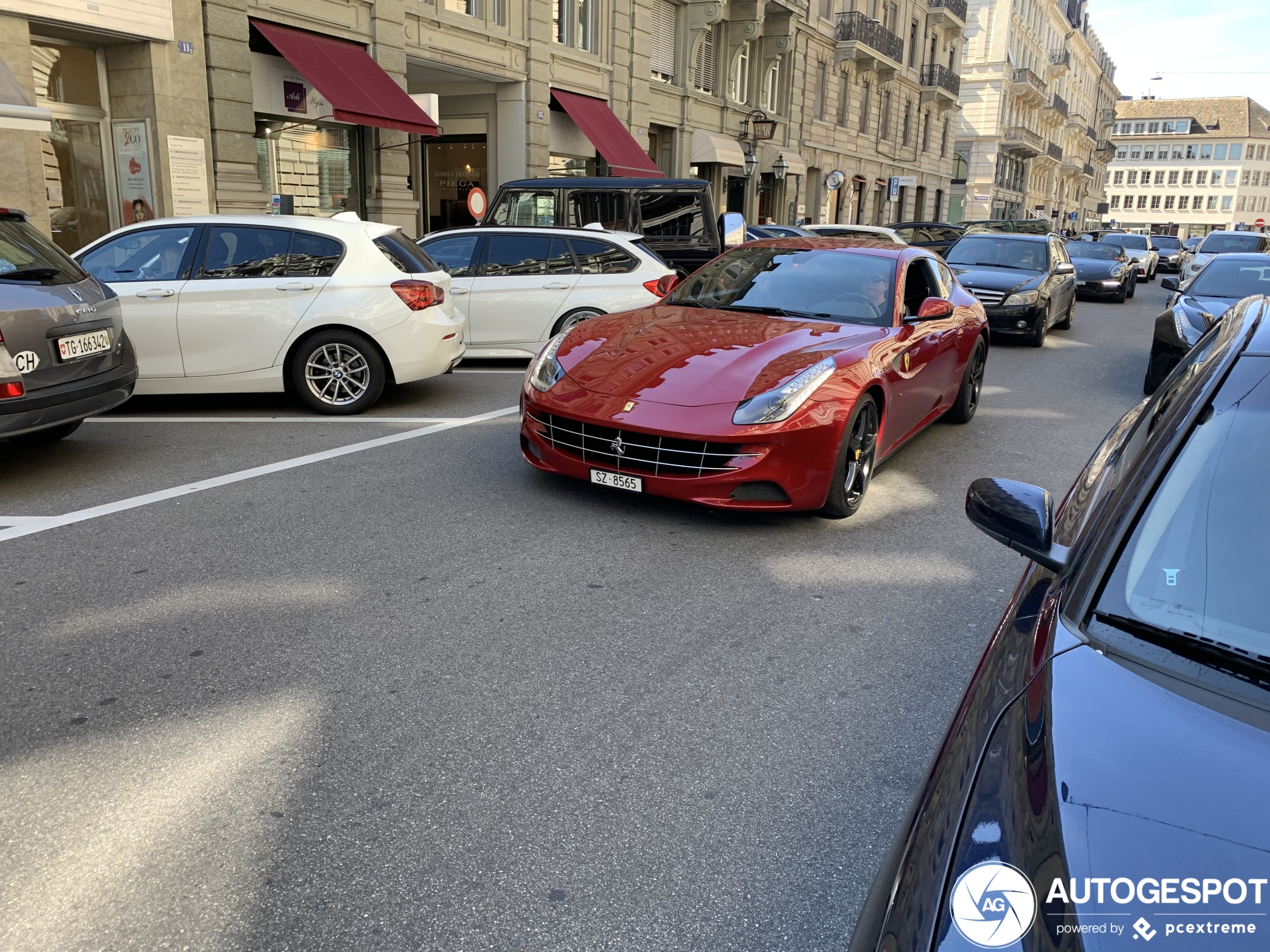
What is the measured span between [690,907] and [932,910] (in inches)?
44.8

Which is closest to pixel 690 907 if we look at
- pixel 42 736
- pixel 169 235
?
pixel 42 736

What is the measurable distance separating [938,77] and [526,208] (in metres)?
40.7

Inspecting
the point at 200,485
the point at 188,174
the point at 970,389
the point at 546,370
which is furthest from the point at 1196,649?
the point at 188,174

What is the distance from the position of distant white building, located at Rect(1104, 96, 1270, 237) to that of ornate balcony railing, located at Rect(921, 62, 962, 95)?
85.7 meters

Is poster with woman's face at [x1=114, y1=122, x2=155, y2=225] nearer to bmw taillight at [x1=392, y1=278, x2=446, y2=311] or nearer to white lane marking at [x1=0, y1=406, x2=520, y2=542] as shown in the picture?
bmw taillight at [x1=392, y1=278, x2=446, y2=311]

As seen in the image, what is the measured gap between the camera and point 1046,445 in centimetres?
782

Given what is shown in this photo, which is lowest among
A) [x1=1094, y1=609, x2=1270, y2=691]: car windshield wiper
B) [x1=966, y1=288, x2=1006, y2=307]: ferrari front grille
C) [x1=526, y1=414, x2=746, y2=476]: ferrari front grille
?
[x1=526, y1=414, x2=746, y2=476]: ferrari front grille

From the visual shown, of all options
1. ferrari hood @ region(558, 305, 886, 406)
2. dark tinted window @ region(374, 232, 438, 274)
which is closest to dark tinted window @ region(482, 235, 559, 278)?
dark tinted window @ region(374, 232, 438, 274)

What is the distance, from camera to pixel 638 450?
5.26 m

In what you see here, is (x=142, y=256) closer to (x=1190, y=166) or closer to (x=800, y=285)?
(x=800, y=285)

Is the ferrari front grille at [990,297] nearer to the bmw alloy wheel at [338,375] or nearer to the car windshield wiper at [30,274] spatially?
the bmw alloy wheel at [338,375]

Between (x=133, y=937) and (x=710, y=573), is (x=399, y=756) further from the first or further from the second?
(x=710, y=573)

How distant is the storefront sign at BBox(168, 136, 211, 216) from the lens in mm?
14406

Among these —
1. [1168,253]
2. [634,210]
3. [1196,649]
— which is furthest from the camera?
[1168,253]
